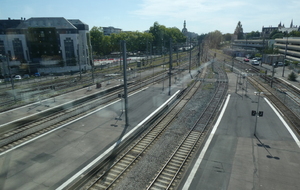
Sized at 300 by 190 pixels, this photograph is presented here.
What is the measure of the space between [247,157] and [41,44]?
5000 centimetres

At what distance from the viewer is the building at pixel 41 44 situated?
46.3 meters

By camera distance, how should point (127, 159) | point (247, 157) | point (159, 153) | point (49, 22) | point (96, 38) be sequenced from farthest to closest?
1. point (96, 38)
2. point (49, 22)
3. point (159, 153)
4. point (127, 159)
5. point (247, 157)

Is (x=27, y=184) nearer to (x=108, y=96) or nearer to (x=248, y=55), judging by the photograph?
(x=108, y=96)

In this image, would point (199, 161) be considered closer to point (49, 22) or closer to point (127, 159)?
point (127, 159)

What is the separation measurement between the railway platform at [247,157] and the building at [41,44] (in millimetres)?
40212

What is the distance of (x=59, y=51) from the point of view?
50031mm

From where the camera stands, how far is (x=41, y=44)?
49.0 m

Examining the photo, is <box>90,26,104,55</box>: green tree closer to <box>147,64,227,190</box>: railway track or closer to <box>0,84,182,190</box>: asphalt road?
<box>0,84,182,190</box>: asphalt road

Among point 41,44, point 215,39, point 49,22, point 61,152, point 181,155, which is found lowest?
point 181,155

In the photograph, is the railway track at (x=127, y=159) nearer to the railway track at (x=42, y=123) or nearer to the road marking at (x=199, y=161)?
the road marking at (x=199, y=161)

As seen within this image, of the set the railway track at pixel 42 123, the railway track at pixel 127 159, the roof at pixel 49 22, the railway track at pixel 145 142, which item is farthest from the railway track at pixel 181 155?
the roof at pixel 49 22

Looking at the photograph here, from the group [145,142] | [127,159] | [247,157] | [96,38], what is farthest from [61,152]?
[96,38]

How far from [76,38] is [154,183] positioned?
4810 centimetres

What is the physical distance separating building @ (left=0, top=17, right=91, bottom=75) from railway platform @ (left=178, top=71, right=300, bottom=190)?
40.2 m
